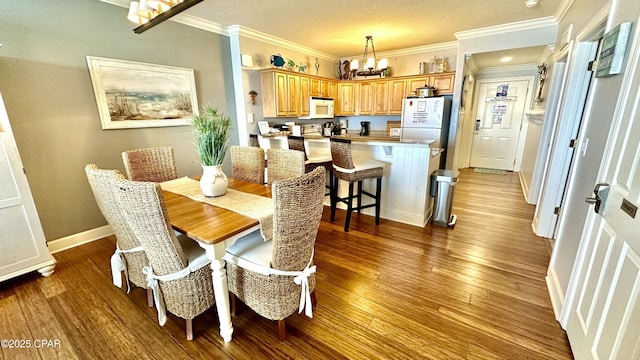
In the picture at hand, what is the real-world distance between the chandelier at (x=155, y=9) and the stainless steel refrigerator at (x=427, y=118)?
3.74 metres

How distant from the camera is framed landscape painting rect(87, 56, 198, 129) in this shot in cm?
266

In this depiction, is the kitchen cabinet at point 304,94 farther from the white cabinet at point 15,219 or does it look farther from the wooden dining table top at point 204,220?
the white cabinet at point 15,219

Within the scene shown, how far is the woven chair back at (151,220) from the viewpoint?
1.17m

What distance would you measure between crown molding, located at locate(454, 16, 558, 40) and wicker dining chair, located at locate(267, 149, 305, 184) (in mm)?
3757

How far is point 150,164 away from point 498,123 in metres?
6.93

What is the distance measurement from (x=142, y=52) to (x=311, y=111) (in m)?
2.77

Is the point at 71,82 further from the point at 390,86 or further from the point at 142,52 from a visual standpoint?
the point at 390,86

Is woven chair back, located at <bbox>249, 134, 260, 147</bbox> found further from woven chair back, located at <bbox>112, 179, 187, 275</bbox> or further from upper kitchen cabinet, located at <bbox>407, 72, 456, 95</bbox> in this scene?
upper kitchen cabinet, located at <bbox>407, 72, 456, 95</bbox>

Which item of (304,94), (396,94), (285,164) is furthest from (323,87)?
(285,164)

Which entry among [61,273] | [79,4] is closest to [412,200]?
[61,273]

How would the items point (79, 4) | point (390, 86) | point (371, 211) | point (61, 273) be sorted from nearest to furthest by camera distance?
point (61, 273), point (79, 4), point (371, 211), point (390, 86)

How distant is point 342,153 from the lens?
2.79 m

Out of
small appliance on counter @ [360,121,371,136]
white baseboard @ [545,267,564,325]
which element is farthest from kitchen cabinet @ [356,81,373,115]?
white baseboard @ [545,267,564,325]

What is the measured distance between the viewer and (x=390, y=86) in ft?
17.3
